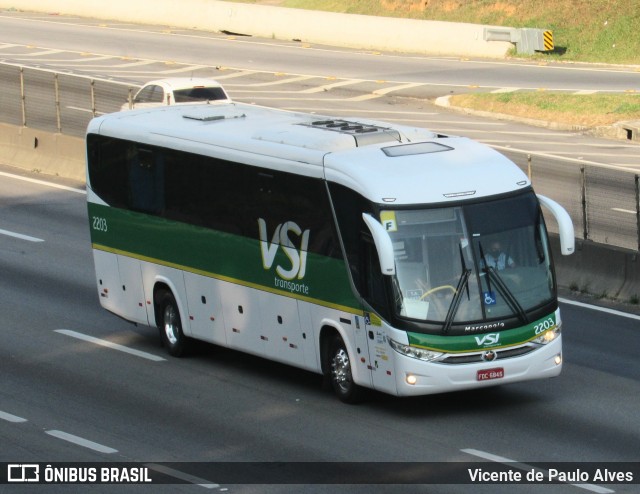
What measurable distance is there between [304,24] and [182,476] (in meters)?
45.5

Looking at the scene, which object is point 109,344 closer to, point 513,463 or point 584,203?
point 513,463

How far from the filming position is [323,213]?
52.7ft

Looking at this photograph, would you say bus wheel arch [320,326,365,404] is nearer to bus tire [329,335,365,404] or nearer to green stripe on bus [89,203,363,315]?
bus tire [329,335,365,404]

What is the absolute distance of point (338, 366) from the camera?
52.7 feet

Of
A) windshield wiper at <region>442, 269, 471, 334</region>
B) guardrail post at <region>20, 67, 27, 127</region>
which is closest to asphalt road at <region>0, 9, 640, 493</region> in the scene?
windshield wiper at <region>442, 269, 471, 334</region>

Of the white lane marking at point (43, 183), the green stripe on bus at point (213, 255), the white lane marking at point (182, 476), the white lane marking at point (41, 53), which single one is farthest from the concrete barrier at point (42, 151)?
the white lane marking at point (41, 53)

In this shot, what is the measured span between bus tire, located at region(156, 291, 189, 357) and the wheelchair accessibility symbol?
490cm

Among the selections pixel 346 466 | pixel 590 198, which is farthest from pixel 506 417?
pixel 590 198

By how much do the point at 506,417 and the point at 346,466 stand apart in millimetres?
2466

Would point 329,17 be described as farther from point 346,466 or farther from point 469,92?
point 346,466

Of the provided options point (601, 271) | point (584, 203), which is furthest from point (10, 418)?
point (584, 203)

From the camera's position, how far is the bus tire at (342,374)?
1591cm

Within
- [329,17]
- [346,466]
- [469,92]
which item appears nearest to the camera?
[346,466]

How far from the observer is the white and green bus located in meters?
15.1
